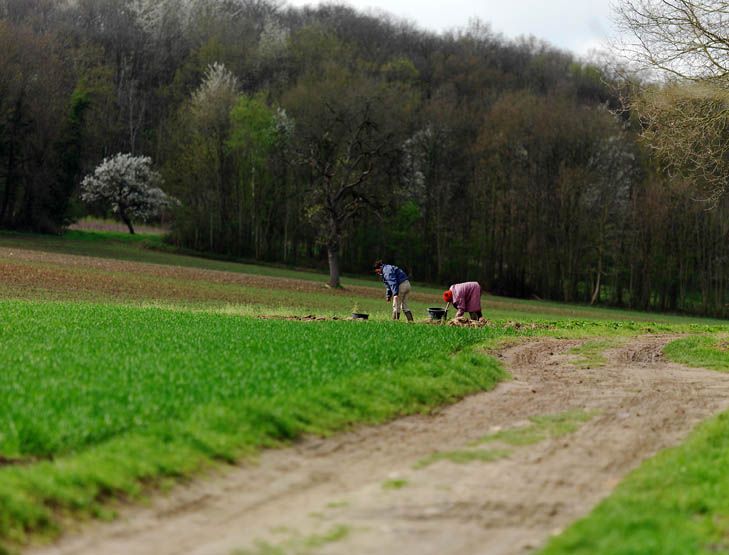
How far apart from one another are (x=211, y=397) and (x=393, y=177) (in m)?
73.0

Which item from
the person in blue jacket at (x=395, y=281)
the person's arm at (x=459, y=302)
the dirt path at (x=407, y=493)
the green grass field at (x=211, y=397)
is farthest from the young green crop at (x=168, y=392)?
the person in blue jacket at (x=395, y=281)

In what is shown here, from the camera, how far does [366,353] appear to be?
19688 millimetres

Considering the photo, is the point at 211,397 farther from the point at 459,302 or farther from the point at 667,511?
the point at 459,302

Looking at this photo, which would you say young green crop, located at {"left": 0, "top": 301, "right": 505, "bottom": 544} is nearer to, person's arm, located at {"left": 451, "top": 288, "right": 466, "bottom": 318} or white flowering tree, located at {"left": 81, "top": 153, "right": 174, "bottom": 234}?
person's arm, located at {"left": 451, "top": 288, "right": 466, "bottom": 318}

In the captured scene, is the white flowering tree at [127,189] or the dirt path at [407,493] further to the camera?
the white flowering tree at [127,189]

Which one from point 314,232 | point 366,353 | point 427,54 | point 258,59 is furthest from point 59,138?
point 366,353

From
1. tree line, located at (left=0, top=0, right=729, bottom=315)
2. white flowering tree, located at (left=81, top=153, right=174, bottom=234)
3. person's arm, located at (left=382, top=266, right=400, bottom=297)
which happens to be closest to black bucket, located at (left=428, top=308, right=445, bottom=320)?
person's arm, located at (left=382, top=266, right=400, bottom=297)

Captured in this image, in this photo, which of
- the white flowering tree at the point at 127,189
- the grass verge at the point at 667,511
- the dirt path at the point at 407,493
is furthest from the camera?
the white flowering tree at the point at 127,189

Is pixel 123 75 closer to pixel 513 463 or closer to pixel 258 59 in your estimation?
pixel 258 59

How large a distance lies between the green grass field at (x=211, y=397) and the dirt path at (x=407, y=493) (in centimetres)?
45

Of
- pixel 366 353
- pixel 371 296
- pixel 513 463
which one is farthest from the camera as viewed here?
pixel 371 296

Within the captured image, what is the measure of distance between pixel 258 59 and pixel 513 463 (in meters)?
104

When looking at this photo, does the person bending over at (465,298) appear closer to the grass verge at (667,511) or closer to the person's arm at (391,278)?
the person's arm at (391,278)

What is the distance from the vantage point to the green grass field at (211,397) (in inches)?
361
